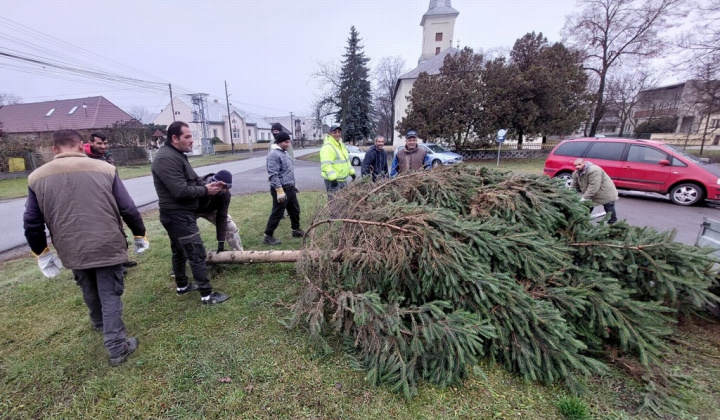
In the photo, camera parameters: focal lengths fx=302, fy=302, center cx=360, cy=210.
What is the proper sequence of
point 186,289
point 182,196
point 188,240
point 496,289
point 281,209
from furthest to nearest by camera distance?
point 281,209 < point 186,289 < point 188,240 < point 182,196 < point 496,289

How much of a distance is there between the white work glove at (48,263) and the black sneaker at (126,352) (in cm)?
82

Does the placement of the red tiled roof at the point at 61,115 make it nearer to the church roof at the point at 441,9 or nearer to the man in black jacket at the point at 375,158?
the man in black jacket at the point at 375,158

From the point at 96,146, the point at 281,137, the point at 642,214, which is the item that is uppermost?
the point at 281,137

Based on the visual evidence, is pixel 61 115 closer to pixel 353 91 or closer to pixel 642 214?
pixel 353 91

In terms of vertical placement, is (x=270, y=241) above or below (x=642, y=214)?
below

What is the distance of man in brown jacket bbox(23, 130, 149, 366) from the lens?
2.27 m

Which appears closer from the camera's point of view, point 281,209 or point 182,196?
point 182,196

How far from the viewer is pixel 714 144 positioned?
30.6 m

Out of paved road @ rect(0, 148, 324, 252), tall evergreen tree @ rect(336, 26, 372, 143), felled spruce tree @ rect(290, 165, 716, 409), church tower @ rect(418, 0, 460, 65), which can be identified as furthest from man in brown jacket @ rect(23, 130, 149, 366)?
church tower @ rect(418, 0, 460, 65)

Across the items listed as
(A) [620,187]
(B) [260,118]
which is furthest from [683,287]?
(B) [260,118]

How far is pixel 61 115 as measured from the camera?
100ft

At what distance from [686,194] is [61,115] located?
150ft

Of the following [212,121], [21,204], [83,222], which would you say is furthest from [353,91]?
[83,222]

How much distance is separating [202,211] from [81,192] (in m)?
1.20
